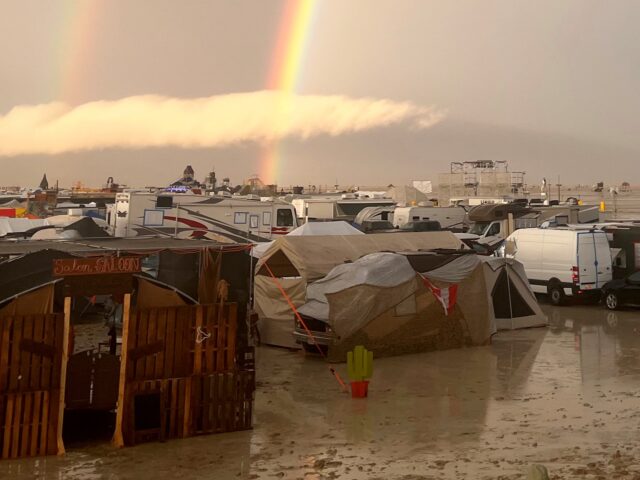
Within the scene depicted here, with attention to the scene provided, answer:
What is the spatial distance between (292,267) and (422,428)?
27.9 feet

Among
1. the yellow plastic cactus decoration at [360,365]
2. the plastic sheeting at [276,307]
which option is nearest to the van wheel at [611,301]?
the plastic sheeting at [276,307]

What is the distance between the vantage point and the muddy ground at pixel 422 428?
8516mm

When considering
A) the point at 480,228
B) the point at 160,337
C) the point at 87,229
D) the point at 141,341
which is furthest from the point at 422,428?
the point at 480,228

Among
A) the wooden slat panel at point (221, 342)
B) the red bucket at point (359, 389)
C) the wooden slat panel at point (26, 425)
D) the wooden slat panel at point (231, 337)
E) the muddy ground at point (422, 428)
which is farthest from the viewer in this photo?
the red bucket at point (359, 389)

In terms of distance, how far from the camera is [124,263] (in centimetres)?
1032

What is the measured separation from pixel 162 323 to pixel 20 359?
72.3 inches

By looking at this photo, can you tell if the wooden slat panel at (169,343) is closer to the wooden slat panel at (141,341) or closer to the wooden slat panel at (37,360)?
the wooden slat panel at (141,341)

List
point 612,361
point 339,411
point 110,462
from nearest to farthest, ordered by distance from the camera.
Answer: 1. point 110,462
2. point 339,411
3. point 612,361

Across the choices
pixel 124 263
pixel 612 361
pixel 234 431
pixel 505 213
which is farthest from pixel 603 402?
pixel 505 213

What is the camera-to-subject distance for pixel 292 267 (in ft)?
60.0

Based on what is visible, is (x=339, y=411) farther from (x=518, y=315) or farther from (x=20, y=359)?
(x=518, y=315)

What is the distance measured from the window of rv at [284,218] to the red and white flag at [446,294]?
15.7m

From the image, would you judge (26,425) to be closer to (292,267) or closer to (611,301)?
(292,267)

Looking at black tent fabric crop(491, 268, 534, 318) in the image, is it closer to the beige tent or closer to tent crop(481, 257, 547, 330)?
tent crop(481, 257, 547, 330)
